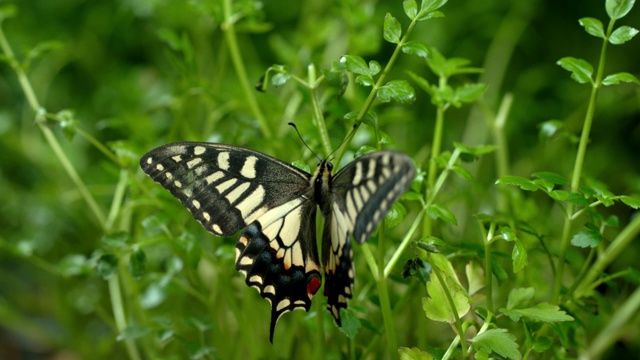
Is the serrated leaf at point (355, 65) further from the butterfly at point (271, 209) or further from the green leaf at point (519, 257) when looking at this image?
the green leaf at point (519, 257)

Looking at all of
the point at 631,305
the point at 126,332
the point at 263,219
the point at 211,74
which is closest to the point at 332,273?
A: the point at 263,219

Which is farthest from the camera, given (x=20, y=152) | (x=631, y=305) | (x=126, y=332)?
(x=20, y=152)

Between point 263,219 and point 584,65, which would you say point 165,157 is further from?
point 584,65

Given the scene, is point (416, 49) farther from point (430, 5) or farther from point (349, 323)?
point (349, 323)

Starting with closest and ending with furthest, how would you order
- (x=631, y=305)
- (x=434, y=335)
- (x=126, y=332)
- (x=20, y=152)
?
(x=126, y=332) → (x=631, y=305) → (x=434, y=335) → (x=20, y=152)

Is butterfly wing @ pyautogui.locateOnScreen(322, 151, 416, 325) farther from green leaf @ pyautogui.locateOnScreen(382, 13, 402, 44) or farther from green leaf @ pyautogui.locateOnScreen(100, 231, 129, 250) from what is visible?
green leaf @ pyautogui.locateOnScreen(100, 231, 129, 250)

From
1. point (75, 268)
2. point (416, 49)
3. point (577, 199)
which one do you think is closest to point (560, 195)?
point (577, 199)

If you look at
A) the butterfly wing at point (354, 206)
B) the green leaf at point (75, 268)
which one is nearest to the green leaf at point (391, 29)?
the butterfly wing at point (354, 206)
